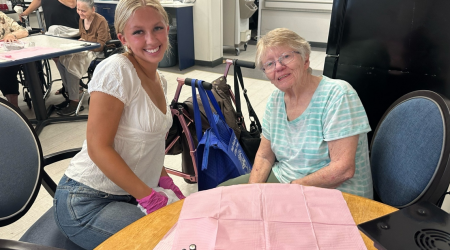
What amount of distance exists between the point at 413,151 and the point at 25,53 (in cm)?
303

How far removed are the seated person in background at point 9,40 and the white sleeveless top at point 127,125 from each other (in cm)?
260

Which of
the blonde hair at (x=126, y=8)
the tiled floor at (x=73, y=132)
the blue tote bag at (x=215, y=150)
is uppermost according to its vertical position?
the blonde hair at (x=126, y=8)

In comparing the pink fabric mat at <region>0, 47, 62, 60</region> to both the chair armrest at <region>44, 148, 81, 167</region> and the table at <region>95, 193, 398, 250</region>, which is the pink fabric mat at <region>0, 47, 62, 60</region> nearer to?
the chair armrest at <region>44, 148, 81, 167</region>

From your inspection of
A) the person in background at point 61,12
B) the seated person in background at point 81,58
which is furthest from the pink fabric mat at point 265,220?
the person in background at point 61,12

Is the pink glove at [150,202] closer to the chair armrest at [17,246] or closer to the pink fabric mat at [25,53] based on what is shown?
the chair armrest at [17,246]

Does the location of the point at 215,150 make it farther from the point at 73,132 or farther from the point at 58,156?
the point at 73,132

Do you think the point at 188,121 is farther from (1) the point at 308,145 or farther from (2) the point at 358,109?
(2) the point at 358,109

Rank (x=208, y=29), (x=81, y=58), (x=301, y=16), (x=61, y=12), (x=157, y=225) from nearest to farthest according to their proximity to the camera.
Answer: (x=157, y=225) < (x=81, y=58) < (x=61, y=12) < (x=208, y=29) < (x=301, y=16)

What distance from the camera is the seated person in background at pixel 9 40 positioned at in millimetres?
3228

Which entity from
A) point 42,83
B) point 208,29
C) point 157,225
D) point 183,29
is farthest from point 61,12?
point 157,225

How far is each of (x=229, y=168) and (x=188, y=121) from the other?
45 centimetres

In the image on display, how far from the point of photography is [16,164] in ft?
3.66

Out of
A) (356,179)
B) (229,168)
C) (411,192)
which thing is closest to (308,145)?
(356,179)

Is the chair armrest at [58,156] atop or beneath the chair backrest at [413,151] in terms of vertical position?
beneath
